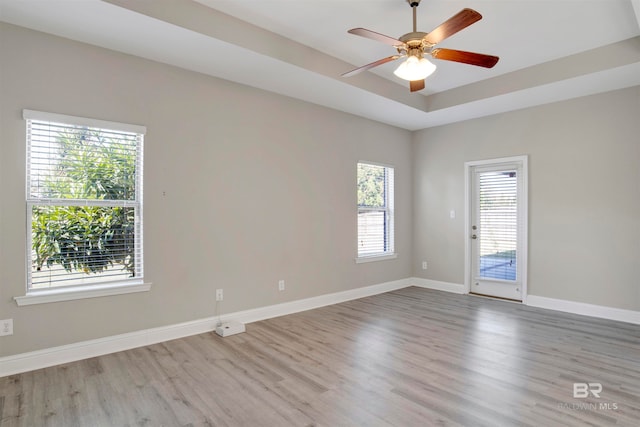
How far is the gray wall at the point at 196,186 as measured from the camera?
2.85 m

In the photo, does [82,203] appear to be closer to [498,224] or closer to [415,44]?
[415,44]

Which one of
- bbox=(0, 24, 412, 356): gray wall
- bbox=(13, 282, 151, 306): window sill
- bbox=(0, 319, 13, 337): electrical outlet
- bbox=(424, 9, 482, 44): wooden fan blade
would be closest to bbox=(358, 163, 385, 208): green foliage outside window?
bbox=(0, 24, 412, 356): gray wall

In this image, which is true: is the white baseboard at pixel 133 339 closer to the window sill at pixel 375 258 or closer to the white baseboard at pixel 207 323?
the white baseboard at pixel 207 323

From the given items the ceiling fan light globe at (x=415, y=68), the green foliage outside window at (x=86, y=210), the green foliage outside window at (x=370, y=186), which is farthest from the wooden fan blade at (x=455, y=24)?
the green foliage outside window at (x=370, y=186)

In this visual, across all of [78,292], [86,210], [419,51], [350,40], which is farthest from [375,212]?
[78,292]

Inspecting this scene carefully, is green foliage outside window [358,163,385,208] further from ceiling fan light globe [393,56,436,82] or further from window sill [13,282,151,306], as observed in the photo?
window sill [13,282,151,306]

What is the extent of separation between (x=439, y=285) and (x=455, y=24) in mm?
4457

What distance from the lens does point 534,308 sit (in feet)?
15.7

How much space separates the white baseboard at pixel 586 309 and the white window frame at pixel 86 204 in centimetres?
487

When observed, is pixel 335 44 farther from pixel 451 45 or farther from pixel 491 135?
pixel 491 135

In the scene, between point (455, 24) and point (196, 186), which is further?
point (196, 186)

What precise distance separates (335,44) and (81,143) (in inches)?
101

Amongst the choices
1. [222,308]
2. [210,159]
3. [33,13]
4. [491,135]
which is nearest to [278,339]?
[222,308]

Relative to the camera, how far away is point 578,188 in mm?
4578
